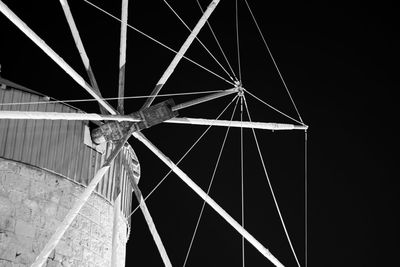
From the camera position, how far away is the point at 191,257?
106 ft

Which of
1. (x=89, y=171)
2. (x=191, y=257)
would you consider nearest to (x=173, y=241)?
(x=191, y=257)

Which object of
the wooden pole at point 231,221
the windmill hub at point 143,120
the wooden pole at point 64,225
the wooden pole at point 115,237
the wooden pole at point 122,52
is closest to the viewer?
the wooden pole at point 64,225

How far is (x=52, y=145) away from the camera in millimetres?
15578

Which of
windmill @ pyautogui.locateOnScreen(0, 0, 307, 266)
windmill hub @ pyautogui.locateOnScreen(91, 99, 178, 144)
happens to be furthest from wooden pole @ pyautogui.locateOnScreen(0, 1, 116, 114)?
windmill hub @ pyautogui.locateOnScreen(91, 99, 178, 144)

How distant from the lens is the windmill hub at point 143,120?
14344 mm

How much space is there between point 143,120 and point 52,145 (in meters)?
2.72

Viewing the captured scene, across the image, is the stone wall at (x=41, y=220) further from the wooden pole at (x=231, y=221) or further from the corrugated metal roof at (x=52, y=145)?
the wooden pole at (x=231, y=221)

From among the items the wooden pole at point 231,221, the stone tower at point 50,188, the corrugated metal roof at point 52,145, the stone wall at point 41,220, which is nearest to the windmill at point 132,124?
the wooden pole at point 231,221

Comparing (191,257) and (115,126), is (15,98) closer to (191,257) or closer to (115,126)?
(115,126)

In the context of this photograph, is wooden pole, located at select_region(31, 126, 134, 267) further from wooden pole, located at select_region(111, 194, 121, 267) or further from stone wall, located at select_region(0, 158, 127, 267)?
wooden pole, located at select_region(111, 194, 121, 267)

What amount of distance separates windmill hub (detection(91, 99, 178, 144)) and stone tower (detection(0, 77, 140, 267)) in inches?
38.3

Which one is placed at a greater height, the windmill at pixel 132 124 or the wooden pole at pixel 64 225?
the windmill at pixel 132 124

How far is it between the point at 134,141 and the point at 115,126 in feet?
48.5

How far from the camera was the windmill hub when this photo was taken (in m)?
14.3
